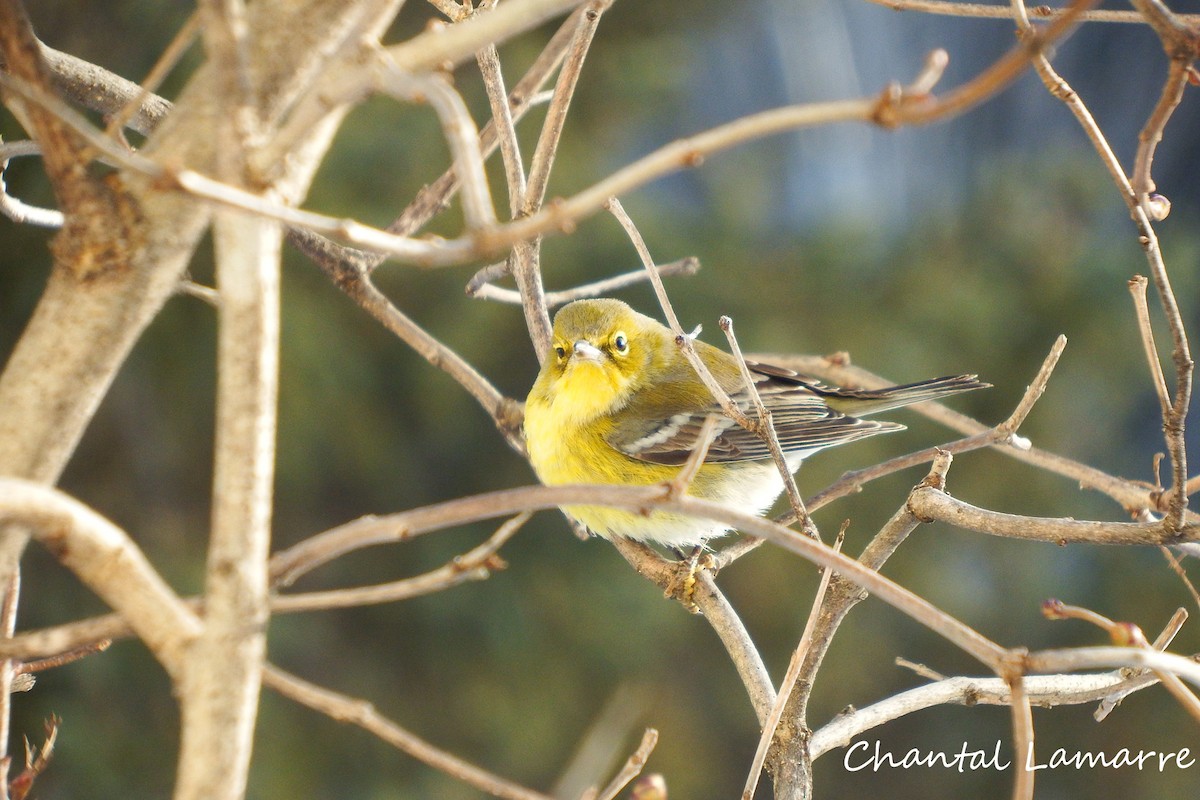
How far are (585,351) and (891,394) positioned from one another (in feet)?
3.19

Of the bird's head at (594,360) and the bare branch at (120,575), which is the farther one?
the bird's head at (594,360)

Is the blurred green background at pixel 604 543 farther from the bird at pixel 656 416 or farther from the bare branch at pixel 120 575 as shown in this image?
the bare branch at pixel 120 575

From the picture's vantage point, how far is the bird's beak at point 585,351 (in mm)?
2664

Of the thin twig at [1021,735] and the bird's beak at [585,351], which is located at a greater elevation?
the bird's beak at [585,351]

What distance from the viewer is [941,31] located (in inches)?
244

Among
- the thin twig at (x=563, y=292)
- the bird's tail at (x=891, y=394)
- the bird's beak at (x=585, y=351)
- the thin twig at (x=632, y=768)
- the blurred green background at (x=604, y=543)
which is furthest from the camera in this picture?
the blurred green background at (x=604, y=543)

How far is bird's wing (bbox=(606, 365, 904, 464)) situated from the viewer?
9.54 feet

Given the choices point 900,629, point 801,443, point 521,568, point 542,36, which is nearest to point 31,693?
point 521,568

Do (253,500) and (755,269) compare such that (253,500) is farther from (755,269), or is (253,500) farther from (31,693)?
(755,269)

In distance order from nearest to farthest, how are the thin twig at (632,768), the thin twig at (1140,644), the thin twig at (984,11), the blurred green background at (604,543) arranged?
the thin twig at (1140,644), the thin twig at (632,768), the thin twig at (984,11), the blurred green background at (604,543)

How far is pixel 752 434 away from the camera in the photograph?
2.90 meters

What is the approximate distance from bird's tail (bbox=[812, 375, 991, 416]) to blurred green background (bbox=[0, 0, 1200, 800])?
158 cm

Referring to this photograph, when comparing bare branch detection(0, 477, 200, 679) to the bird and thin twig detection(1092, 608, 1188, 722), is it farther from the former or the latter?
the bird

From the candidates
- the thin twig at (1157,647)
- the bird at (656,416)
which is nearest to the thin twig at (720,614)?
the bird at (656,416)
